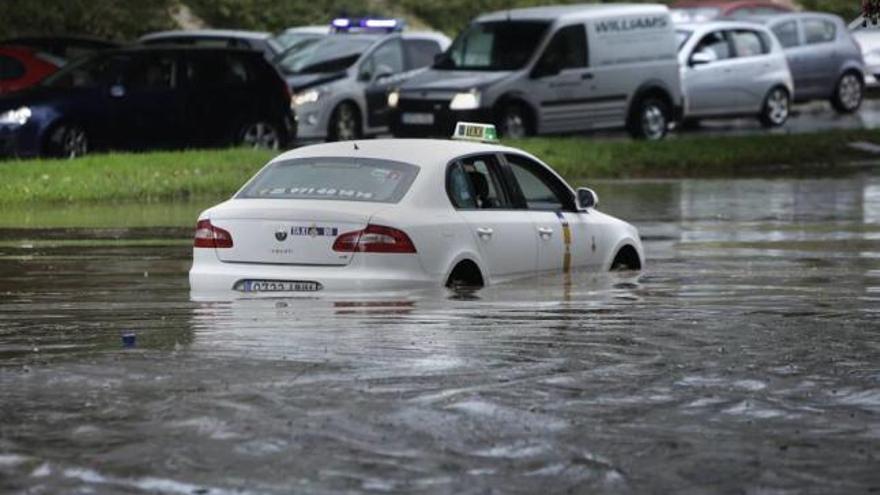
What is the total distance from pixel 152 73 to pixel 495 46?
5309 mm

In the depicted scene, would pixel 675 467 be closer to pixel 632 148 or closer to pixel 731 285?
pixel 731 285

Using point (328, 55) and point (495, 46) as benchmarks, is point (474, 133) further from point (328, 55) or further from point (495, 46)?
point (328, 55)

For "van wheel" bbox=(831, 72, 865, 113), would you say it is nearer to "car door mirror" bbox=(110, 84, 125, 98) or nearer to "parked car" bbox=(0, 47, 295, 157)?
"parked car" bbox=(0, 47, 295, 157)

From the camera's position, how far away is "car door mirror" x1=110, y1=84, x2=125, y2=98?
95.8 ft

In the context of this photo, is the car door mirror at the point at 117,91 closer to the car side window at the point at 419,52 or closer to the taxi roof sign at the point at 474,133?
the car side window at the point at 419,52

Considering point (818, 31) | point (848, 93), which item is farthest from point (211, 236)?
point (848, 93)

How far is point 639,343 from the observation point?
1237 centimetres

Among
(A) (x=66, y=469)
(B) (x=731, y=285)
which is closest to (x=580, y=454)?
(A) (x=66, y=469)

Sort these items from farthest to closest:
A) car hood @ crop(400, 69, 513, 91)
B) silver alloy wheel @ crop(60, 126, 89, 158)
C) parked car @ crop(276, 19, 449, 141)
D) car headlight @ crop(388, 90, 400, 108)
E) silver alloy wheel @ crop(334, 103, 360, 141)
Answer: silver alloy wheel @ crop(334, 103, 360, 141)
parked car @ crop(276, 19, 449, 141)
car headlight @ crop(388, 90, 400, 108)
car hood @ crop(400, 69, 513, 91)
silver alloy wheel @ crop(60, 126, 89, 158)

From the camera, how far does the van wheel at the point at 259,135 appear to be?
1202 inches

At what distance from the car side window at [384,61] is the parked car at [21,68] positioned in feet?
15.1

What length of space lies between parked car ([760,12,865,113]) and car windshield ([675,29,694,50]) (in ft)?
11.4

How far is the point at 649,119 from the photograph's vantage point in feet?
114

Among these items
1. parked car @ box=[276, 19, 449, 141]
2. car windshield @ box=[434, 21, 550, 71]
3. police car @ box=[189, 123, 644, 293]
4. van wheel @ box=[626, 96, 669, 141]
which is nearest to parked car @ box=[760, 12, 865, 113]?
van wheel @ box=[626, 96, 669, 141]
